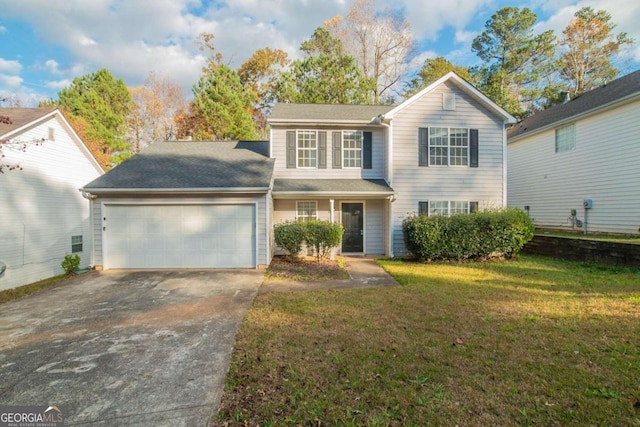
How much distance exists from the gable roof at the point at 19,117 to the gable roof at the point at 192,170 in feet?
9.22

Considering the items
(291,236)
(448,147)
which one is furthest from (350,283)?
(448,147)

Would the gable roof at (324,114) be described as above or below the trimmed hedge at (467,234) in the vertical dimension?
above

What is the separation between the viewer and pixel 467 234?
948 centimetres

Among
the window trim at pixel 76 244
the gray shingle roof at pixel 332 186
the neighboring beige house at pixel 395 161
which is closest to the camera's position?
the gray shingle roof at pixel 332 186

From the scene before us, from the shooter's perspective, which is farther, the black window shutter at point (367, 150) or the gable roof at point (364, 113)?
the black window shutter at point (367, 150)

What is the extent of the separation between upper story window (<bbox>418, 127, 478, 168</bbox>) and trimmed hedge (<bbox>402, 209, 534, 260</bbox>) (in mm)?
2386

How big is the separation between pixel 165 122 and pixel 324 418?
25.4 m

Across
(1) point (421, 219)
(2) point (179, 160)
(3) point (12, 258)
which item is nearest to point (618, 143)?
(1) point (421, 219)

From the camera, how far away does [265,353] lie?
11.9 ft

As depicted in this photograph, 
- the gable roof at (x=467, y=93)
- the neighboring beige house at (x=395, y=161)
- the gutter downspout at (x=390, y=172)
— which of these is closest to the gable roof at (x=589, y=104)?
the gable roof at (x=467, y=93)

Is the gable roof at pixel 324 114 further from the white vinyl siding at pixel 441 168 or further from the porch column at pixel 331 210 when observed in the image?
the porch column at pixel 331 210

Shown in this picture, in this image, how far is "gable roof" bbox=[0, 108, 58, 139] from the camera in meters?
8.78

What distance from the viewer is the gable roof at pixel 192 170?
28.2 ft

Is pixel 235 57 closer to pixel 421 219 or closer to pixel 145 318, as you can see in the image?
pixel 421 219
